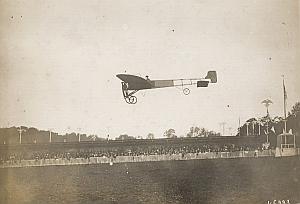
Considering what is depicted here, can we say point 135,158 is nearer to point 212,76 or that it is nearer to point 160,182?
point 160,182

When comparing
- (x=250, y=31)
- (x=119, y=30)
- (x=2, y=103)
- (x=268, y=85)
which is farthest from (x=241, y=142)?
(x=2, y=103)

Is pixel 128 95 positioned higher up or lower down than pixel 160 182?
higher up

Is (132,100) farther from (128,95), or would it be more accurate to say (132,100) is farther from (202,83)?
(202,83)

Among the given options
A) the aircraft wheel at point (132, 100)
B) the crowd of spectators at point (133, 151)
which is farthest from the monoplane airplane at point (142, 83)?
the crowd of spectators at point (133, 151)

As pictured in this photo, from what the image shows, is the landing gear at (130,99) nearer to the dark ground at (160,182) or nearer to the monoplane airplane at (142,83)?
the monoplane airplane at (142,83)

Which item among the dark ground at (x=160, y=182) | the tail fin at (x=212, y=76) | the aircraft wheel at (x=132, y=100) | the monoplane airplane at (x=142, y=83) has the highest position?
the tail fin at (x=212, y=76)

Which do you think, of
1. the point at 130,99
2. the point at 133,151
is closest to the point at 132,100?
the point at 130,99
